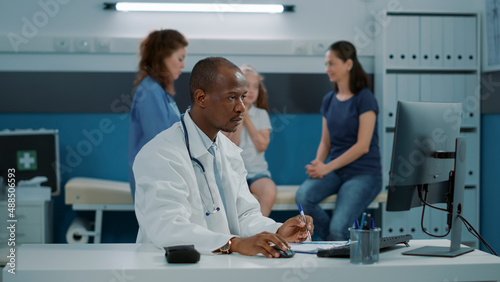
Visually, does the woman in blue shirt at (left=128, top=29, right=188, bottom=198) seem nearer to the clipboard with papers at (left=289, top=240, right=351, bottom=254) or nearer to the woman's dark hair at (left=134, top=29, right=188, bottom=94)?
the woman's dark hair at (left=134, top=29, right=188, bottom=94)

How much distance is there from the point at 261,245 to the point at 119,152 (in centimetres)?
249

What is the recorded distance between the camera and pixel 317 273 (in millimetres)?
1226

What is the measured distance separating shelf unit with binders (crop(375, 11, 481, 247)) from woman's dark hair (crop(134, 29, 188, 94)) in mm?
1457

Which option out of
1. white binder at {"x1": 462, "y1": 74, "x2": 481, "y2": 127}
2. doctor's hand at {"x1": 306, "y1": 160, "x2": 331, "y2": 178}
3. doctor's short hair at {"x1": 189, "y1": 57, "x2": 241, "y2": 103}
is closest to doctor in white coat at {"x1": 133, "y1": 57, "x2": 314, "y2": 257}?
doctor's short hair at {"x1": 189, "y1": 57, "x2": 241, "y2": 103}

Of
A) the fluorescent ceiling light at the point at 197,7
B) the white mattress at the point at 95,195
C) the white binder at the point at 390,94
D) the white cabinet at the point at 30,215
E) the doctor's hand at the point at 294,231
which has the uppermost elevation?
the fluorescent ceiling light at the point at 197,7

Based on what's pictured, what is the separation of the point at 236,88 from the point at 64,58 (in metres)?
2.37

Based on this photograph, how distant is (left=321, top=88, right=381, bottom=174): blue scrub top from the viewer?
10.1ft

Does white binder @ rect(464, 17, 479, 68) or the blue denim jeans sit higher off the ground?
white binder @ rect(464, 17, 479, 68)

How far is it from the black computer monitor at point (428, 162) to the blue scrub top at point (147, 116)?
1324mm

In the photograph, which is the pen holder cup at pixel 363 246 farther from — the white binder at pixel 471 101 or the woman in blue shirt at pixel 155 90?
the white binder at pixel 471 101

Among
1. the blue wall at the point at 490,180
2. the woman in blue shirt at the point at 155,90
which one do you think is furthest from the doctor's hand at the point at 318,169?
the blue wall at the point at 490,180

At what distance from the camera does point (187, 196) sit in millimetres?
1479

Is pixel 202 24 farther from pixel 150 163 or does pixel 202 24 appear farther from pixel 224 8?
pixel 150 163

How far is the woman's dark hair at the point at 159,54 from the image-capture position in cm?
269
